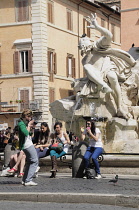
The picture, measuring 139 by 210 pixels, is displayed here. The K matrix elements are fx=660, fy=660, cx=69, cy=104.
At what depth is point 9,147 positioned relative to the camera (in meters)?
15.4

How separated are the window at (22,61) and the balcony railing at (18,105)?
2.11 m

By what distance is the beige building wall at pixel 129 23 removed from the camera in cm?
3519

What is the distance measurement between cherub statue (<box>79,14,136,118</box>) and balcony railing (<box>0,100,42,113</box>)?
84.4 feet

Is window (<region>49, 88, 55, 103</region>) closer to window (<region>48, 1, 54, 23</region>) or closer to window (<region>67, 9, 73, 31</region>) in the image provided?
window (<region>48, 1, 54, 23</region>)

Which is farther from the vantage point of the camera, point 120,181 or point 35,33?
point 35,33

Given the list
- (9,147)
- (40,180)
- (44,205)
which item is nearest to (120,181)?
(40,180)

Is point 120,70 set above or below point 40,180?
above

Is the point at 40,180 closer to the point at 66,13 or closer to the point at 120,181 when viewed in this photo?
the point at 120,181

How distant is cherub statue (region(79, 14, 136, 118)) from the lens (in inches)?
680

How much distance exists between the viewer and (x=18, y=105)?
145ft

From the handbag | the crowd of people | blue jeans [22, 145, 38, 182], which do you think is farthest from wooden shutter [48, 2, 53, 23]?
blue jeans [22, 145, 38, 182]

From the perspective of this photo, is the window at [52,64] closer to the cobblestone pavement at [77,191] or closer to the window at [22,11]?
the window at [22,11]

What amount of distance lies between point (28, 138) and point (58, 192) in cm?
179

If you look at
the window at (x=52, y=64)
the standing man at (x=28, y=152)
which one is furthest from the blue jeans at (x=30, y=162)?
the window at (x=52, y=64)
